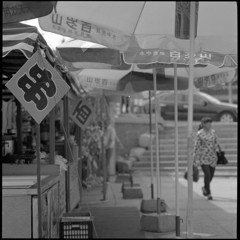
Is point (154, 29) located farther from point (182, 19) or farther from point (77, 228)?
point (77, 228)

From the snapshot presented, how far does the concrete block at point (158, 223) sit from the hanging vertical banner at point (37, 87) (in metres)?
2.73

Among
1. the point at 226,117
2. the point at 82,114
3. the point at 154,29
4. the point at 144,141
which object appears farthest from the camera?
the point at 226,117

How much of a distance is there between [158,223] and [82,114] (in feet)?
9.86

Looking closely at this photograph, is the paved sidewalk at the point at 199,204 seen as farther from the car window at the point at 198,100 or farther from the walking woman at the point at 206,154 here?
the car window at the point at 198,100

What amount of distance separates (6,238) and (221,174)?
11400 millimetres

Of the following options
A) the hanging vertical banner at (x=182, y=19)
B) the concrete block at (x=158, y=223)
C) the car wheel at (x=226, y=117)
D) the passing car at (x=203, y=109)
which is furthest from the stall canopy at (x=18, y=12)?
the car wheel at (x=226, y=117)

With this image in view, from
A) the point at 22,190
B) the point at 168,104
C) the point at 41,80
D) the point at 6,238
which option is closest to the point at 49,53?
the point at 41,80

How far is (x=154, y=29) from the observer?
262 inches

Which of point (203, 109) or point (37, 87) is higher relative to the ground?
point (203, 109)

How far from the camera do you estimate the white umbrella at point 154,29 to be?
19.4ft

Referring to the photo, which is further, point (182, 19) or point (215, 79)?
point (215, 79)

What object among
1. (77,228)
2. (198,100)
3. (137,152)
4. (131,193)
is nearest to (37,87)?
(77,228)

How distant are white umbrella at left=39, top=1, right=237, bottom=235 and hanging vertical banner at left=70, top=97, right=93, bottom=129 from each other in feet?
10.0

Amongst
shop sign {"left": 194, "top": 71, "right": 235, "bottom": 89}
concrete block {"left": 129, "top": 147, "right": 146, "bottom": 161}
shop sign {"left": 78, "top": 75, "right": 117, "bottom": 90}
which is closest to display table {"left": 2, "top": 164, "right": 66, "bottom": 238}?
shop sign {"left": 78, "top": 75, "right": 117, "bottom": 90}
